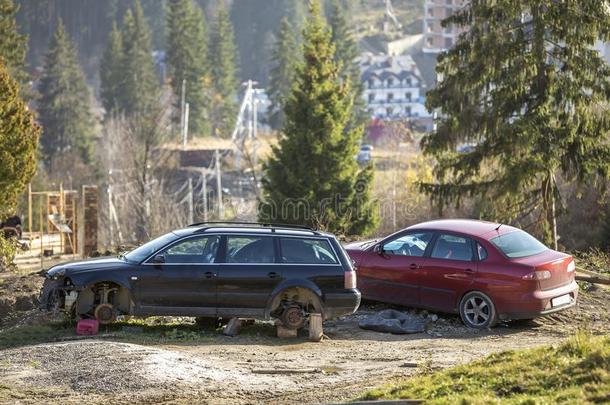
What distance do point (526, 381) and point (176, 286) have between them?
6.01m

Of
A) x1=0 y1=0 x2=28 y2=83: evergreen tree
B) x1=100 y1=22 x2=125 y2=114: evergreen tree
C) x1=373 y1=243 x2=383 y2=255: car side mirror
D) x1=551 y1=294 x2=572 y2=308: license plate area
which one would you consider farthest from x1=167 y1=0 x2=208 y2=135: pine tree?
x1=551 y1=294 x2=572 y2=308: license plate area

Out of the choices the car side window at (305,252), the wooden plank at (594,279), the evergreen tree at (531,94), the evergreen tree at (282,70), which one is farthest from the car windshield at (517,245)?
the evergreen tree at (282,70)

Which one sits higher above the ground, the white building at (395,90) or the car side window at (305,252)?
the white building at (395,90)

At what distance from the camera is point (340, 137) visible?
38.6 meters

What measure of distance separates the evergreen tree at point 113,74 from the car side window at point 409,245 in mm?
78002

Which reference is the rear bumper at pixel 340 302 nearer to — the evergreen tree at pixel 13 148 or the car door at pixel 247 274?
the car door at pixel 247 274

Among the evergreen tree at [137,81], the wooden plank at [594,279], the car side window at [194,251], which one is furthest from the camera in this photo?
the evergreen tree at [137,81]

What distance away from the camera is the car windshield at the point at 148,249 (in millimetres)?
13797

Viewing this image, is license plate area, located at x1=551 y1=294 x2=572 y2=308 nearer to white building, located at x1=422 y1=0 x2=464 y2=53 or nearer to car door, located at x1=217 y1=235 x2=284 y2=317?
car door, located at x1=217 y1=235 x2=284 y2=317

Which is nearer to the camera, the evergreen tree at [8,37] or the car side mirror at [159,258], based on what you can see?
the car side mirror at [159,258]

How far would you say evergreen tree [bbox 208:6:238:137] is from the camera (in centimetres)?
10344

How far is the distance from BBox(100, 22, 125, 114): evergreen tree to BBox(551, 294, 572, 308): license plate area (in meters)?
79.7

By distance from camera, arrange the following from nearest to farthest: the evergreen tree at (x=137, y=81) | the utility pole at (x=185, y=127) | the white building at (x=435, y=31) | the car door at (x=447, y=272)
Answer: the car door at (x=447, y=272), the utility pole at (x=185, y=127), the evergreen tree at (x=137, y=81), the white building at (x=435, y=31)

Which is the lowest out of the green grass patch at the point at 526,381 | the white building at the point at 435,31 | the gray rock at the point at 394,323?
the gray rock at the point at 394,323
